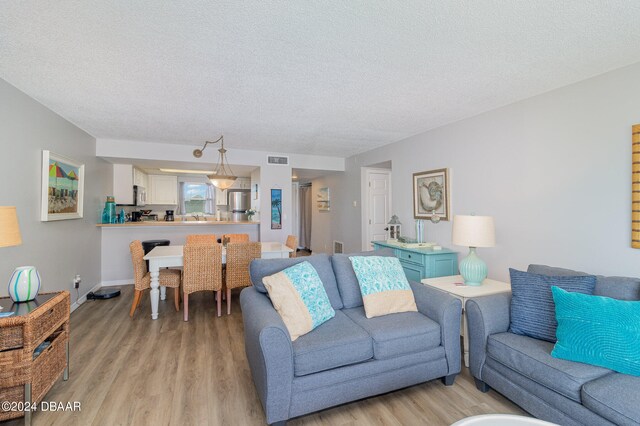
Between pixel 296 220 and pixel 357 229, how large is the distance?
3.88 meters

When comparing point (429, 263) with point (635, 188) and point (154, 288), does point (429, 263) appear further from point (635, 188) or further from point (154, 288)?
point (154, 288)

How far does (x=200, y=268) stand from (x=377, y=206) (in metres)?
3.50

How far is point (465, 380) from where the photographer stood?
223cm

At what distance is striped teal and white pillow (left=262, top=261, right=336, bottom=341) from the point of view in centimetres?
195

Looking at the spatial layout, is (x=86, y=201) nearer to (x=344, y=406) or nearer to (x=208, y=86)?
(x=208, y=86)

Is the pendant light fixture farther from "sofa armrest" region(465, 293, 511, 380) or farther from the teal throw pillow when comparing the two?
the teal throw pillow

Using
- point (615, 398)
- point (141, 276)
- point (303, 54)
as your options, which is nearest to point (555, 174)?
point (615, 398)

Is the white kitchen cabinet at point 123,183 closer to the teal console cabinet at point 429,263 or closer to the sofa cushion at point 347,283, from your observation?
the sofa cushion at point 347,283

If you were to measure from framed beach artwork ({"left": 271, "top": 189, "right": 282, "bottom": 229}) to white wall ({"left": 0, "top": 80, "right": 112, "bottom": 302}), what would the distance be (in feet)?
9.13

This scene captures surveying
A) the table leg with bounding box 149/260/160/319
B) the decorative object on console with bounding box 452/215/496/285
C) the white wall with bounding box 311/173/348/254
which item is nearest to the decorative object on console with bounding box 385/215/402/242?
the white wall with bounding box 311/173/348/254

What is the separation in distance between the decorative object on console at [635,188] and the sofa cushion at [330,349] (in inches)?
82.9

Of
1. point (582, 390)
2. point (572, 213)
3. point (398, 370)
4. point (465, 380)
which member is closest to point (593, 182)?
point (572, 213)

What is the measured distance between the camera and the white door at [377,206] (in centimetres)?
561

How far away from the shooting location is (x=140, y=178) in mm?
5781
